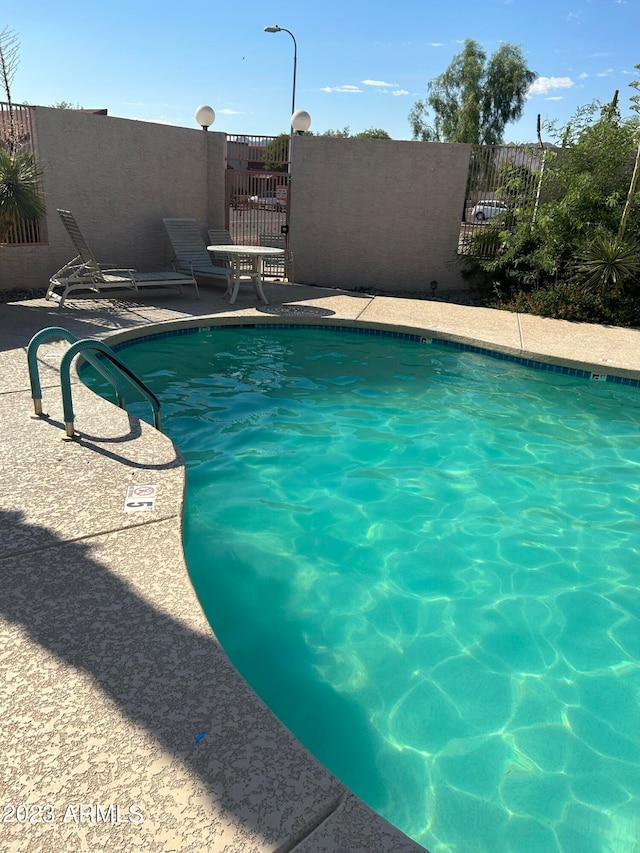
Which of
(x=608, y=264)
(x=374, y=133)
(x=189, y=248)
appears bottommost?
(x=189, y=248)

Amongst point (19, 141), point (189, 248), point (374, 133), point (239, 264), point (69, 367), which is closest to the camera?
point (69, 367)

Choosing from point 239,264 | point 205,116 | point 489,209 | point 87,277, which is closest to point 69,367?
point 87,277

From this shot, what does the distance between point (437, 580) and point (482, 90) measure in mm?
41327

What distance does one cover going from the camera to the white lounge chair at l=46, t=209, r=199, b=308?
28.9ft

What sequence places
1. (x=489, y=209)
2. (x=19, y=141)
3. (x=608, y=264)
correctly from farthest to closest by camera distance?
1. (x=489, y=209)
2. (x=608, y=264)
3. (x=19, y=141)

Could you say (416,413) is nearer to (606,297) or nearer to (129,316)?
(129,316)

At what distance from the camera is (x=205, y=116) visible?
1156 cm

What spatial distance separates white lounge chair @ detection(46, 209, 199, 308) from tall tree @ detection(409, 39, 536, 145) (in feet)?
106

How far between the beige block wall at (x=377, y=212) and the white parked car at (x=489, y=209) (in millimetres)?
369

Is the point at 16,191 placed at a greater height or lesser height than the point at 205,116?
lesser

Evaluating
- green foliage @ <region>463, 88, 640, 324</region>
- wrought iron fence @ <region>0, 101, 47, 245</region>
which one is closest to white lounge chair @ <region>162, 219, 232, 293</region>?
wrought iron fence @ <region>0, 101, 47, 245</region>

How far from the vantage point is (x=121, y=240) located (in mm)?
11062

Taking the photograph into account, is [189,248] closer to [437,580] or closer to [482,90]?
[437,580]

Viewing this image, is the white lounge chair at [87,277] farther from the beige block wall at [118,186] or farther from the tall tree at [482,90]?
the tall tree at [482,90]
